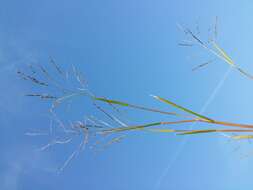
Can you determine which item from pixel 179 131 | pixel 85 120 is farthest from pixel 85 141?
pixel 179 131

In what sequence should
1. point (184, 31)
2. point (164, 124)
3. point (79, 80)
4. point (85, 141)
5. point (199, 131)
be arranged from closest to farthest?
point (199, 131)
point (164, 124)
point (85, 141)
point (79, 80)
point (184, 31)

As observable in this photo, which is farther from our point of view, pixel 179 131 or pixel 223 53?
pixel 223 53

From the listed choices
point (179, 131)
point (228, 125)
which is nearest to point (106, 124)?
point (179, 131)

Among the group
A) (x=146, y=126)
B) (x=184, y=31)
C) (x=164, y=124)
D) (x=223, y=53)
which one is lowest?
(x=146, y=126)

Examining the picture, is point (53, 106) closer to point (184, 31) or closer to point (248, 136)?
point (248, 136)

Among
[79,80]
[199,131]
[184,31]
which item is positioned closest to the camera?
[199,131]

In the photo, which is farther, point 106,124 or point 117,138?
point 106,124

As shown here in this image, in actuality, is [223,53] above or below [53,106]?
above

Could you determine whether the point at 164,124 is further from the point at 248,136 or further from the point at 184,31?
the point at 184,31

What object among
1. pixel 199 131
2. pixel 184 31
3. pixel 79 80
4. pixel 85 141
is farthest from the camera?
pixel 184 31
